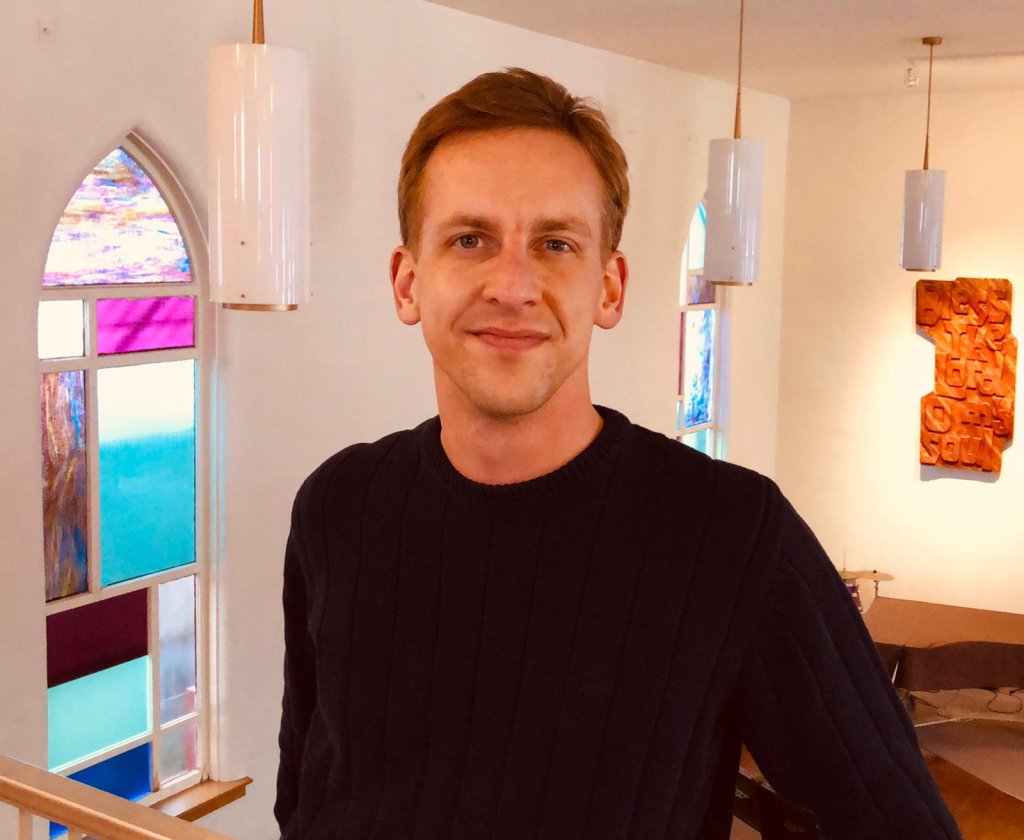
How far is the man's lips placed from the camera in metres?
1.12

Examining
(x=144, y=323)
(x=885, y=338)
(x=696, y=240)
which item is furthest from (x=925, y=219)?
(x=144, y=323)

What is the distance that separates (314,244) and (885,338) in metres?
4.24

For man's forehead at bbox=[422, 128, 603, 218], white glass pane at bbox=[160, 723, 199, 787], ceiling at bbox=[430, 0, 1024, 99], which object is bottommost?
white glass pane at bbox=[160, 723, 199, 787]

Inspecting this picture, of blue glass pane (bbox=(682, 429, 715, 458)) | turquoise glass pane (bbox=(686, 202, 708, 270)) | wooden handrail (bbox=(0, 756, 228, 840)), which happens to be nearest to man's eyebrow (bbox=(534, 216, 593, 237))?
wooden handrail (bbox=(0, 756, 228, 840))

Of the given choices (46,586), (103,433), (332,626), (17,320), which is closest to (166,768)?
(46,586)

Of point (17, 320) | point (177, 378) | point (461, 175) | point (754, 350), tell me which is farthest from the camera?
point (754, 350)

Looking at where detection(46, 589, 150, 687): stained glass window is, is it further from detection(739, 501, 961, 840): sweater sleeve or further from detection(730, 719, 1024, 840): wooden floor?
detection(739, 501, 961, 840): sweater sleeve

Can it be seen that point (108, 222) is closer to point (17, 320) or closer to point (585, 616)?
point (17, 320)

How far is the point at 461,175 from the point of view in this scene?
1.15 m

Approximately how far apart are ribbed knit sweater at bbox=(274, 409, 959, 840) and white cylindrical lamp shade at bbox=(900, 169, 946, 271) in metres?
4.60

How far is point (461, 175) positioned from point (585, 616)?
0.42 m

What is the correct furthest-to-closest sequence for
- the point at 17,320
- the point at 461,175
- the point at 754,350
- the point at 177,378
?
the point at 754,350, the point at 177,378, the point at 17,320, the point at 461,175

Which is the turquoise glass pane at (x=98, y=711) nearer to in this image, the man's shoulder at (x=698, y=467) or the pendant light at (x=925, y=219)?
the man's shoulder at (x=698, y=467)

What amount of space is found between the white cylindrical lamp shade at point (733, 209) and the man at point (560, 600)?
129 inches
